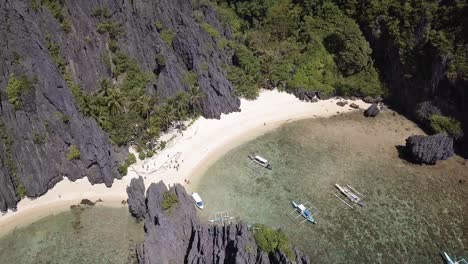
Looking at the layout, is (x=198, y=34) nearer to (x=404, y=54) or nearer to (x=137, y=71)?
(x=137, y=71)

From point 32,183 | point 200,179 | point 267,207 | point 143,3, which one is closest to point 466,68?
point 267,207

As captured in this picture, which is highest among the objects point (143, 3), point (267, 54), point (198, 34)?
point (143, 3)

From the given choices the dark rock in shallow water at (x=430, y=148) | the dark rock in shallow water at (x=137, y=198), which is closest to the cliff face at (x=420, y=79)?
the dark rock in shallow water at (x=430, y=148)

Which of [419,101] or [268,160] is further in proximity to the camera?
[419,101]

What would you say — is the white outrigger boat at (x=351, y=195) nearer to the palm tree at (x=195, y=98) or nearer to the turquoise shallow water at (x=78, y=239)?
the palm tree at (x=195, y=98)

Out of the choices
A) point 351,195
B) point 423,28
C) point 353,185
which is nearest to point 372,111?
point 423,28

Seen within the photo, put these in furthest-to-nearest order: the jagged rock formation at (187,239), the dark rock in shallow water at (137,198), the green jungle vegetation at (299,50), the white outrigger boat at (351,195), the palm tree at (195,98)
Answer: the green jungle vegetation at (299,50) < the palm tree at (195,98) < the white outrigger boat at (351,195) < the dark rock in shallow water at (137,198) < the jagged rock formation at (187,239)

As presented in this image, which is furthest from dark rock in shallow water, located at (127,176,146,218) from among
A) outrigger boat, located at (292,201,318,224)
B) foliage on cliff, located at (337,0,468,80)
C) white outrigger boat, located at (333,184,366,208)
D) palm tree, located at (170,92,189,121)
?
foliage on cliff, located at (337,0,468,80)
